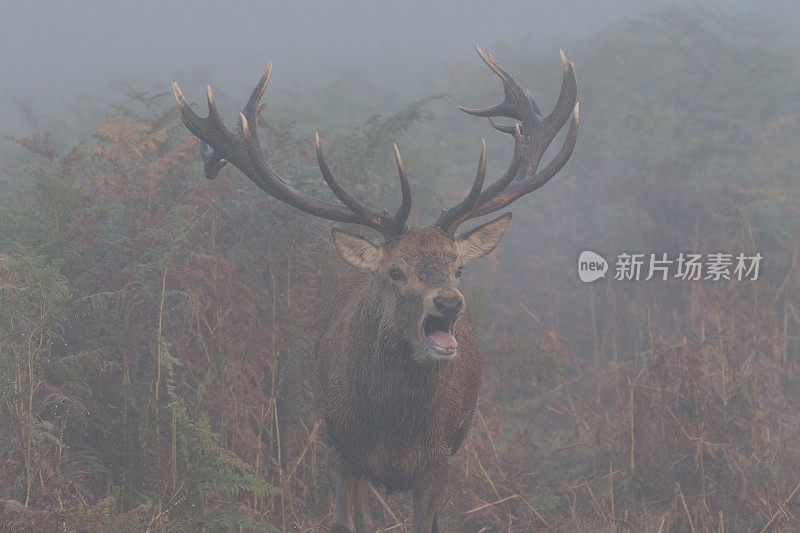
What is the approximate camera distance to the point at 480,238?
174 inches

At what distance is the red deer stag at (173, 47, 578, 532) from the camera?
3.95m

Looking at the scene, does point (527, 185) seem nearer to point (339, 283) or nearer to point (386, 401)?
point (386, 401)

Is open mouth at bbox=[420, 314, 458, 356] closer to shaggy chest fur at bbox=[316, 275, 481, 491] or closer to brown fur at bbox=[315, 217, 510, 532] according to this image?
brown fur at bbox=[315, 217, 510, 532]

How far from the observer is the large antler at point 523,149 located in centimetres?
434

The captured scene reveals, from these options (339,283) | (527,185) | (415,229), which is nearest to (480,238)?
(415,229)

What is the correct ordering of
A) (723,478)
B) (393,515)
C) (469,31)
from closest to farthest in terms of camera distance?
1. (393,515)
2. (723,478)
3. (469,31)

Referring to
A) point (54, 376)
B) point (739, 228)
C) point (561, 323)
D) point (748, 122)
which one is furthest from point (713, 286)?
point (54, 376)

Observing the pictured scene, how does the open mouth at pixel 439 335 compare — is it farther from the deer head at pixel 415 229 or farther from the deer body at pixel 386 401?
the deer body at pixel 386 401

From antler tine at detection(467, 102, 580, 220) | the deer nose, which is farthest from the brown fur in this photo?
antler tine at detection(467, 102, 580, 220)

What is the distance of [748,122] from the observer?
39.4ft

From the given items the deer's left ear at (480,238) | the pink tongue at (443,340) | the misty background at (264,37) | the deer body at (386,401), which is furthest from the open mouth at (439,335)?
the misty background at (264,37)

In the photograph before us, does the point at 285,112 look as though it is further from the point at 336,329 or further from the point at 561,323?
the point at 336,329

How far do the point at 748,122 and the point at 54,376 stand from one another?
10702 mm

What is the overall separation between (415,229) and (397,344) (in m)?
0.64
